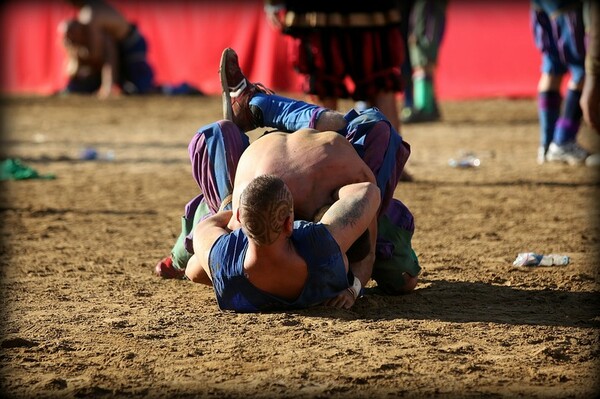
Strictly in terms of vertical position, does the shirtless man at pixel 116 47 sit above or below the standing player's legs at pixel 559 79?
below

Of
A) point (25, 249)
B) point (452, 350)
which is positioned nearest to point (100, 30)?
point (25, 249)

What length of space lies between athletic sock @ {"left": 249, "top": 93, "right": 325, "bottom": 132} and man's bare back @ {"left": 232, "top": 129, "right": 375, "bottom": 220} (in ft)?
0.91

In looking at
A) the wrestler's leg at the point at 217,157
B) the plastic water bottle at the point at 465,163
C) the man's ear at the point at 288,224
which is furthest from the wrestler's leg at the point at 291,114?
the plastic water bottle at the point at 465,163

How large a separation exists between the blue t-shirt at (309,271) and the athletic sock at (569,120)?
191 inches

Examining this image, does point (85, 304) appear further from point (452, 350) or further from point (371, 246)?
point (452, 350)

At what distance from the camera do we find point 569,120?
28.1ft

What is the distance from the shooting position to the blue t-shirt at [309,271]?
3979 mm

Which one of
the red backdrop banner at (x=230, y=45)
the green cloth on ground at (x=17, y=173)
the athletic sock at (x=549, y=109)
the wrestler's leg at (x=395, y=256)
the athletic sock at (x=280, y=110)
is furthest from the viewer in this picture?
the red backdrop banner at (x=230, y=45)

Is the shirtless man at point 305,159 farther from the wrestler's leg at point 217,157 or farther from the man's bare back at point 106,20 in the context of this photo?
the man's bare back at point 106,20

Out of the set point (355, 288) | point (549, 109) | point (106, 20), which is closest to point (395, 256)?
point (355, 288)

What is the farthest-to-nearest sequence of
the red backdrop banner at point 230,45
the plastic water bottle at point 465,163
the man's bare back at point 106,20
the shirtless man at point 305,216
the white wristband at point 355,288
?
1. the man's bare back at point 106,20
2. the red backdrop banner at point 230,45
3. the plastic water bottle at point 465,163
4. the white wristband at point 355,288
5. the shirtless man at point 305,216

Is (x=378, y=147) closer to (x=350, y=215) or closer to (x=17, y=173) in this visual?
(x=350, y=215)

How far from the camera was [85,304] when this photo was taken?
4391 mm

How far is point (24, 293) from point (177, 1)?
12919 mm
